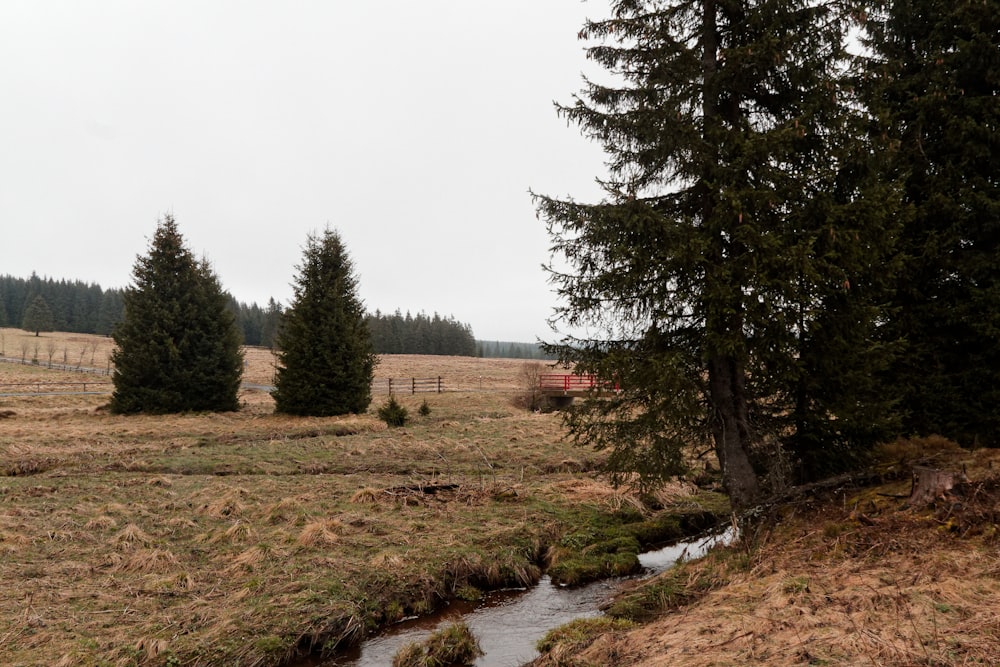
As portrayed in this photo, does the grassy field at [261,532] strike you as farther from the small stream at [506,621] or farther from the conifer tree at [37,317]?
the conifer tree at [37,317]

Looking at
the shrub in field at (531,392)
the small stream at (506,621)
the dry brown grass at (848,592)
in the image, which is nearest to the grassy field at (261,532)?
the small stream at (506,621)

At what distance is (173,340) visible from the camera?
26.4m

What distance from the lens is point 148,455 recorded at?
54.5 feet

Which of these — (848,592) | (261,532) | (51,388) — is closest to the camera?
(848,592)

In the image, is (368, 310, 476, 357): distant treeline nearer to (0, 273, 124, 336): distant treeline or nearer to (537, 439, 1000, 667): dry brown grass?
(0, 273, 124, 336): distant treeline

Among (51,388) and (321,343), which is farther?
(51,388)

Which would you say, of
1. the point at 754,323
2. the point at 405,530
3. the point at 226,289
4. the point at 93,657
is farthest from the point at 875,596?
the point at 226,289

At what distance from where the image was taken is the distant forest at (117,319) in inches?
4035

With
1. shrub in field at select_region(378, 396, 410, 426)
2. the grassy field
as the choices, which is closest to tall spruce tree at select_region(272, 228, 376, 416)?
shrub in field at select_region(378, 396, 410, 426)

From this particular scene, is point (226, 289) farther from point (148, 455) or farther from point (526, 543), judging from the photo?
point (526, 543)

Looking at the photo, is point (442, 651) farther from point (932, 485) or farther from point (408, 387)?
point (408, 387)

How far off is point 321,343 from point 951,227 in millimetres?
22273

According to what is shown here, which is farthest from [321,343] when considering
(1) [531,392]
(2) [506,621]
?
(2) [506,621]

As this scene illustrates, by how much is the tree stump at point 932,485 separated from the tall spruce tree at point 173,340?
27096 mm
